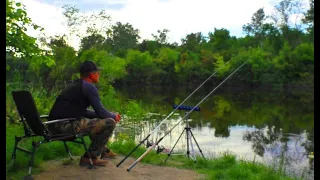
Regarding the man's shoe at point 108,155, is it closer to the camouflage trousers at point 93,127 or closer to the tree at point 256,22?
the camouflage trousers at point 93,127

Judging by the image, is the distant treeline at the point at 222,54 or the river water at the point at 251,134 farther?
the distant treeline at the point at 222,54

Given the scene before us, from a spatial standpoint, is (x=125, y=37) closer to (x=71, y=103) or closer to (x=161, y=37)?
(x=161, y=37)

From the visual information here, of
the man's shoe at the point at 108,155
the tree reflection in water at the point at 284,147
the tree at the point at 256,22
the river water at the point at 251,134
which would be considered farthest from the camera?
the tree at the point at 256,22

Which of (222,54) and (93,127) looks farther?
(222,54)

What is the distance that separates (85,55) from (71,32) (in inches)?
132

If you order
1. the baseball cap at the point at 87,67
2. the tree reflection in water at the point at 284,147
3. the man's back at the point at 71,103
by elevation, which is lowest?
the tree reflection in water at the point at 284,147

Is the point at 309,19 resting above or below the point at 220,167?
above

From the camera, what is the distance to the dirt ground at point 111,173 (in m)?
4.26

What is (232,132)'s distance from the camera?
55.1 feet

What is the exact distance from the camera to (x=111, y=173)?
4434 mm

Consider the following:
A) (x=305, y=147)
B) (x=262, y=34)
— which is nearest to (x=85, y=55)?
(x=305, y=147)

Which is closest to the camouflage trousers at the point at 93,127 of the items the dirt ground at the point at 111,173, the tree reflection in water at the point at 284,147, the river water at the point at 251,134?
the dirt ground at the point at 111,173

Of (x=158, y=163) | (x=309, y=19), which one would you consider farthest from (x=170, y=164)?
(x=309, y=19)

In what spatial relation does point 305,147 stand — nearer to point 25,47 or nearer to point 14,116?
point 14,116
